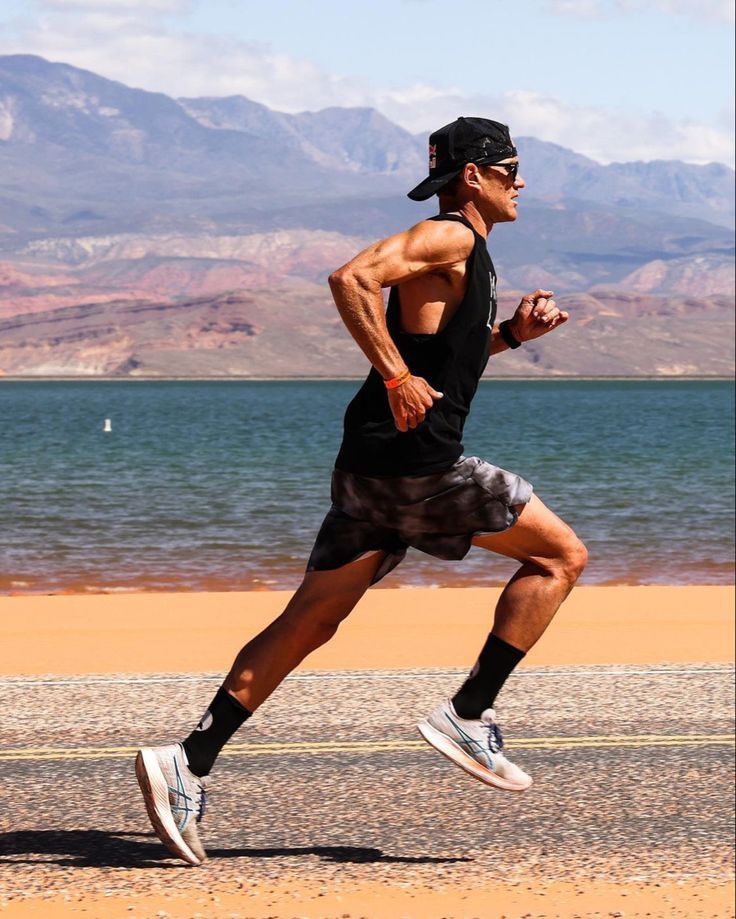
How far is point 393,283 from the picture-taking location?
394 centimetres

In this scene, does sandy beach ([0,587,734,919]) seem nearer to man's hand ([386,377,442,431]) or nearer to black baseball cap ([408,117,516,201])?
man's hand ([386,377,442,431])

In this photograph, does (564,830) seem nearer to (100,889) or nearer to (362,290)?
(100,889)

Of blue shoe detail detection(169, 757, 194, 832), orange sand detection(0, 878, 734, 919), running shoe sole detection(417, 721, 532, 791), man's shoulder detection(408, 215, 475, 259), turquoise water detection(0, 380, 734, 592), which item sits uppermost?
man's shoulder detection(408, 215, 475, 259)

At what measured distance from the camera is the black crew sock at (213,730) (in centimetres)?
451

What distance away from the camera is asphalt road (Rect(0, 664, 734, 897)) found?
5613mm

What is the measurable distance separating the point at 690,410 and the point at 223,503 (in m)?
110

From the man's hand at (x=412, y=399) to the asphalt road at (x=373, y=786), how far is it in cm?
200

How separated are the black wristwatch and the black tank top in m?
0.51

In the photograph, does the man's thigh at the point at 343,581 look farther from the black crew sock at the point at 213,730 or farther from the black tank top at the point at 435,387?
the black crew sock at the point at 213,730

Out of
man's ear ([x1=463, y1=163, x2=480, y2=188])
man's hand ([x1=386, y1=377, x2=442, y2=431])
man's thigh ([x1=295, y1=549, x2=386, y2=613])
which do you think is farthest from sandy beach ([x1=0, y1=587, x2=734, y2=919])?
man's ear ([x1=463, y1=163, x2=480, y2=188])

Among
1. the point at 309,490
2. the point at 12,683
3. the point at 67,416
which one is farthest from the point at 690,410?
the point at 12,683

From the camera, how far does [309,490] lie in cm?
4003

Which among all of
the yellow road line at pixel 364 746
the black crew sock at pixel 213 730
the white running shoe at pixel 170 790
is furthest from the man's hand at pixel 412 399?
the yellow road line at pixel 364 746

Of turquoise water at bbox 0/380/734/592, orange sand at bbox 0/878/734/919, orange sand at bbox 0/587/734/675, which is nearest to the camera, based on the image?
orange sand at bbox 0/878/734/919
